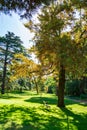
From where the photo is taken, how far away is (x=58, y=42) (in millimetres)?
18234

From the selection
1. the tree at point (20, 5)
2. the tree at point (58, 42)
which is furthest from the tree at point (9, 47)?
the tree at point (20, 5)

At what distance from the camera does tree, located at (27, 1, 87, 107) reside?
705 inches

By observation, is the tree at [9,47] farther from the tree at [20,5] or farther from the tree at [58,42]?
the tree at [20,5]

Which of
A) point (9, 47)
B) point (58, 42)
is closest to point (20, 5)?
point (58, 42)

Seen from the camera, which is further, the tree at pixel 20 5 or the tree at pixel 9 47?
the tree at pixel 9 47

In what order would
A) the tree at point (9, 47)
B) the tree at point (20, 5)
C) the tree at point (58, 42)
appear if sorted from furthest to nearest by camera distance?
the tree at point (9, 47) → the tree at point (58, 42) → the tree at point (20, 5)

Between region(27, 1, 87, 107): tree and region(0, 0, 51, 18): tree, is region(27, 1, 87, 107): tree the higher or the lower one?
the higher one

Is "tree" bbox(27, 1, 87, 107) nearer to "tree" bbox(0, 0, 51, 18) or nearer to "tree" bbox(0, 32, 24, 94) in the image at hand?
"tree" bbox(0, 0, 51, 18)

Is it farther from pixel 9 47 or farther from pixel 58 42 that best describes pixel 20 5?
pixel 9 47

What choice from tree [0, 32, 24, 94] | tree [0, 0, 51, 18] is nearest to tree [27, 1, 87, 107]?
tree [0, 0, 51, 18]

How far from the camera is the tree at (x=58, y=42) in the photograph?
17.9 metres

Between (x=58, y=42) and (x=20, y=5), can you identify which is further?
(x=58, y=42)

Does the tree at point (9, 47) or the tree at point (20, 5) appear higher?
the tree at point (9, 47)

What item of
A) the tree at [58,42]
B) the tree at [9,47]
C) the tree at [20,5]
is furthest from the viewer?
the tree at [9,47]
